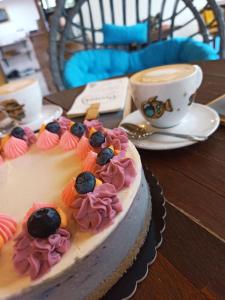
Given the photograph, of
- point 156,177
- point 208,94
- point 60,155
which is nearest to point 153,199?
point 156,177

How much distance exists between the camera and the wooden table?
31cm

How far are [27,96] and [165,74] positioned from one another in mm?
398

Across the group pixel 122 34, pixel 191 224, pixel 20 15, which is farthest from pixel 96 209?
pixel 20 15

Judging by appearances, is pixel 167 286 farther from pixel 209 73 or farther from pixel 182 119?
pixel 209 73

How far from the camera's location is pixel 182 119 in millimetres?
595

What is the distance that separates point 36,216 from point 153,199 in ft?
0.64

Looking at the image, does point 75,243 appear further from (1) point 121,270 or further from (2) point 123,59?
(2) point 123,59

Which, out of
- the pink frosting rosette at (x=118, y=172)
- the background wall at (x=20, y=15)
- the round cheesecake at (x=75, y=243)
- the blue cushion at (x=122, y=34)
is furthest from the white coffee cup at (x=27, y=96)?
the background wall at (x=20, y=15)

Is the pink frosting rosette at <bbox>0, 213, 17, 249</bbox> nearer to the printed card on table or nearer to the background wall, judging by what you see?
the printed card on table

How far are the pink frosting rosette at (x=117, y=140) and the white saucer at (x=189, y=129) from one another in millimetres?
92

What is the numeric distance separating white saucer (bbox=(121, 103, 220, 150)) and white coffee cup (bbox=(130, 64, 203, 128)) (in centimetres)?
2

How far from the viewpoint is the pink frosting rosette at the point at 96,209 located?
32cm

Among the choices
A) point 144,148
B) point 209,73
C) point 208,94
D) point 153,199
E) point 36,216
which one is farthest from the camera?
point 209,73

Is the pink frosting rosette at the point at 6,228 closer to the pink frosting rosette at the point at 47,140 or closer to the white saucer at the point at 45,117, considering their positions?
the pink frosting rosette at the point at 47,140
